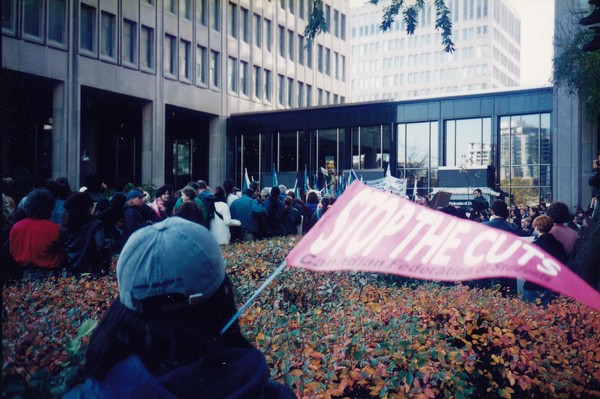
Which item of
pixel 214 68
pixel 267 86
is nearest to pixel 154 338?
pixel 214 68

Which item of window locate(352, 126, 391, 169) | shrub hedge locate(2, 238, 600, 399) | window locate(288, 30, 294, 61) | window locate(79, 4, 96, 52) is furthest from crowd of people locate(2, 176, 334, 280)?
window locate(288, 30, 294, 61)

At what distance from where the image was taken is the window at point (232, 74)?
135 feet

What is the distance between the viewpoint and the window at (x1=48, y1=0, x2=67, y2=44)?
2630 centimetres

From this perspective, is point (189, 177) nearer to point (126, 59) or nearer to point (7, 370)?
point (126, 59)

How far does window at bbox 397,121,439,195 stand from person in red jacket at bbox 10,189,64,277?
3018 cm

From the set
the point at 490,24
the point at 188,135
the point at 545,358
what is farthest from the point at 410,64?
the point at 545,358

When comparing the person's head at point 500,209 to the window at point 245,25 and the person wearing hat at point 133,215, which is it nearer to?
the person wearing hat at point 133,215

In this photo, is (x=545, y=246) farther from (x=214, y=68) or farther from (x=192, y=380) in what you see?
(x=214, y=68)

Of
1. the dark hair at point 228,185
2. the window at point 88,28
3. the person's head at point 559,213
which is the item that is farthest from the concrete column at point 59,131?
the person's head at point 559,213

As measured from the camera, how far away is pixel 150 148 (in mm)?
34062

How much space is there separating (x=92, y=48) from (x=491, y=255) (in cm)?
2992

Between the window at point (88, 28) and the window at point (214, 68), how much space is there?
11.1 meters

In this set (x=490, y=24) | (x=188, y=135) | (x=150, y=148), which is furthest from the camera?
(x=490, y=24)

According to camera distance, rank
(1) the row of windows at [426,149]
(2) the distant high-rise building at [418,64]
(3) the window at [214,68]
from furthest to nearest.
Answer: (2) the distant high-rise building at [418,64]
(3) the window at [214,68]
(1) the row of windows at [426,149]
